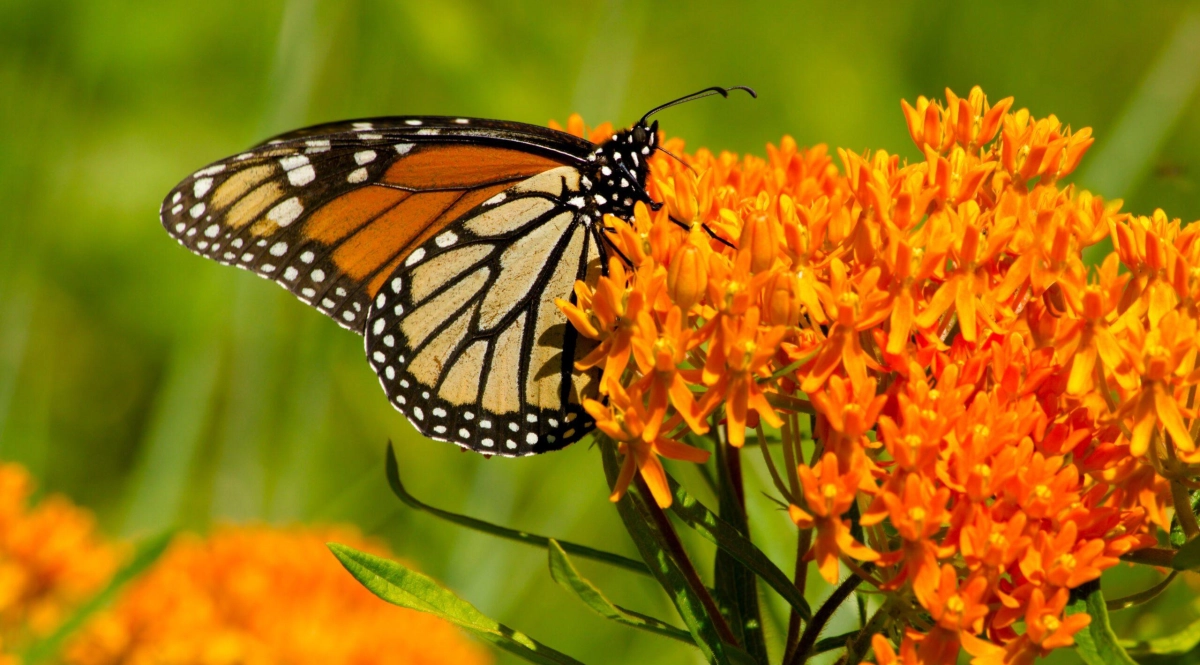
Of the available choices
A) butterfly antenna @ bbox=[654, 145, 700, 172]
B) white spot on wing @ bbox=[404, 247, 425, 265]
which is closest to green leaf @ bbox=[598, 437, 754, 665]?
butterfly antenna @ bbox=[654, 145, 700, 172]

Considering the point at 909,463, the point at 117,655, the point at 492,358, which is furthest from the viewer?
the point at 117,655

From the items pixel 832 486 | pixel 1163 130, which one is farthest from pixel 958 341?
pixel 1163 130

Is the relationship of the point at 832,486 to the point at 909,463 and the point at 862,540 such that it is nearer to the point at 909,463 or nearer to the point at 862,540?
the point at 909,463

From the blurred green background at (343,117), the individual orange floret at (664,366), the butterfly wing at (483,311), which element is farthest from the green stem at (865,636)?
the butterfly wing at (483,311)

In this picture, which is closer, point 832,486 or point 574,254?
point 832,486

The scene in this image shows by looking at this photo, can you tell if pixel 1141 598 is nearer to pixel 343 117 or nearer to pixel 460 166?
pixel 460 166

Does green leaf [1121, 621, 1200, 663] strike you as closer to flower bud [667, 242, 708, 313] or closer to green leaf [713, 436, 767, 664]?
green leaf [713, 436, 767, 664]
